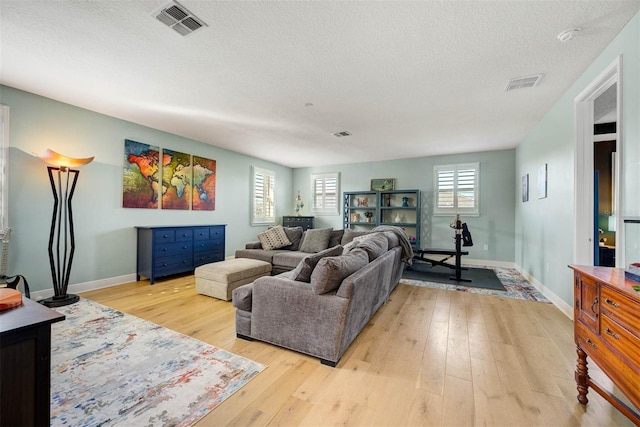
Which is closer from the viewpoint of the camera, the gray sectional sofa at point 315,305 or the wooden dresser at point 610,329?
the wooden dresser at point 610,329

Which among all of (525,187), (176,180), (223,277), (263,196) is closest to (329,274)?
(223,277)

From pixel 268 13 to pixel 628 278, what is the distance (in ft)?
8.82

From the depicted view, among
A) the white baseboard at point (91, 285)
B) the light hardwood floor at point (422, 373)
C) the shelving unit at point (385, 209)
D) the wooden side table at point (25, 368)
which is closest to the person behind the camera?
the wooden side table at point (25, 368)

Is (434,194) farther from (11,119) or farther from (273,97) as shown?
(11,119)

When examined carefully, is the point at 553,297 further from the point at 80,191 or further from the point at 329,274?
the point at 80,191

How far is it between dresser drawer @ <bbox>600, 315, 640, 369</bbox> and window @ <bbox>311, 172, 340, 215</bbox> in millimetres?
6207

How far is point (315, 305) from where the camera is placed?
202 centimetres

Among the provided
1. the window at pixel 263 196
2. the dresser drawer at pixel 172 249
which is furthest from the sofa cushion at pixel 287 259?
the window at pixel 263 196

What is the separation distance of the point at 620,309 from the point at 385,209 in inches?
222

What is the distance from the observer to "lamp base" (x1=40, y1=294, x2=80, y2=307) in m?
3.09

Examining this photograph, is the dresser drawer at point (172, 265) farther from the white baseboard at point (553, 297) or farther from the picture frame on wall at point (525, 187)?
the picture frame on wall at point (525, 187)

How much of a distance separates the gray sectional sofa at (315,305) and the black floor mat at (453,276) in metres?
2.49

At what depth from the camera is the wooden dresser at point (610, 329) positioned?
1.14 m

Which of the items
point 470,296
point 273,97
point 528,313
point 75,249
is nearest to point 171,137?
point 75,249
